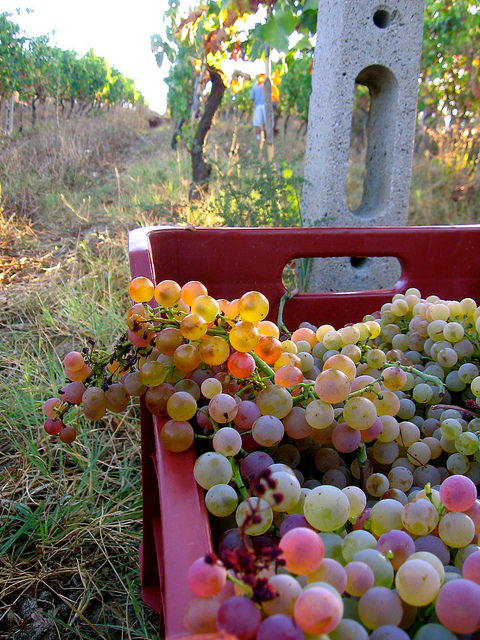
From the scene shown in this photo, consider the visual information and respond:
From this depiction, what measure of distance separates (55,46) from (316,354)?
17.6 m

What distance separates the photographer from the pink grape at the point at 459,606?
0.29m

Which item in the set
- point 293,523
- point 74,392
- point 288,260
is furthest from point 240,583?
point 288,260

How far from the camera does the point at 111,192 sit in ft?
18.8

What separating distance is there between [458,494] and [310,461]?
0.18 m

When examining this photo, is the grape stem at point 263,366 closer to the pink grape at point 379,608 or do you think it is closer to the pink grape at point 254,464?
the pink grape at point 254,464

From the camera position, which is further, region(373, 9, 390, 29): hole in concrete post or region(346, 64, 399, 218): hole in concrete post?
region(346, 64, 399, 218): hole in concrete post

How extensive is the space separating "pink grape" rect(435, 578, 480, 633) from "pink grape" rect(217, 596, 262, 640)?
0.12 m

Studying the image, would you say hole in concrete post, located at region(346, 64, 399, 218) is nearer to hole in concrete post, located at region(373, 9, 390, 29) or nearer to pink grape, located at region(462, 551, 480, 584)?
hole in concrete post, located at region(373, 9, 390, 29)

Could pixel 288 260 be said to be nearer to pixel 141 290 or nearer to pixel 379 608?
pixel 141 290

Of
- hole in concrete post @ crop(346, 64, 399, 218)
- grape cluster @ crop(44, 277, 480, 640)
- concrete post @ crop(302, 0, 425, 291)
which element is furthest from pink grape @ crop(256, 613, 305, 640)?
hole in concrete post @ crop(346, 64, 399, 218)

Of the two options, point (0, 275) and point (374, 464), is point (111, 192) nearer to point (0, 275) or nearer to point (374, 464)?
point (0, 275)

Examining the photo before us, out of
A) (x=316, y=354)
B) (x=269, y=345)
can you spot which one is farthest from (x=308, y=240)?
(x=269, y=345)

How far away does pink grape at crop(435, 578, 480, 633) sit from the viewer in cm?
29

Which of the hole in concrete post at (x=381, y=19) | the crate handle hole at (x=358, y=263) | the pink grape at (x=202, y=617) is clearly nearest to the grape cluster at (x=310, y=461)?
the pink grape at (x=202, y=617)
